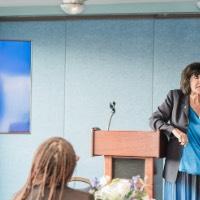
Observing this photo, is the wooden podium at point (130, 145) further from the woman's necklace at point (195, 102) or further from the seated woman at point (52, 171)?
the seated woman at point (52, 171)

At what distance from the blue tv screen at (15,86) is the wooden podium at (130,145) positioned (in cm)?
289

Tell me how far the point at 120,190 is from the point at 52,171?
337 millimetres

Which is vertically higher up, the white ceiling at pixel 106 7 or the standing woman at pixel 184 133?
the white ceiling at pixel 106 7

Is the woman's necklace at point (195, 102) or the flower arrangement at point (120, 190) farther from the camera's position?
the woman's necklace at point (195, 102)

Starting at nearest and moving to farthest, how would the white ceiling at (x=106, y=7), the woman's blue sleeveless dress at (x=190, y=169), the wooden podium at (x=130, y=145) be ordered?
the woman's blue sleeveless dress at (x=190, y=169)
the wooden podium at (x=130, y=145)
the white ceiling at (x=106, y=7)

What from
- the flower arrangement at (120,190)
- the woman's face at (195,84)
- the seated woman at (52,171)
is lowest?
the flower arrangement at (120,190)

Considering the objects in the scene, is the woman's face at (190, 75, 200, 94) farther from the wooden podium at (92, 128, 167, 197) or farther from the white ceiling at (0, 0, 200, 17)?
the white ceiling at (0, 0, 200, 17)

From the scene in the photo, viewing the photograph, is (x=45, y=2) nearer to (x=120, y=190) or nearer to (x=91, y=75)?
(x=91, y=75)

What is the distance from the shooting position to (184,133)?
3.49m

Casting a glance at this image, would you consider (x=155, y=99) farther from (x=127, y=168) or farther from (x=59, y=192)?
(x=59, y=192)

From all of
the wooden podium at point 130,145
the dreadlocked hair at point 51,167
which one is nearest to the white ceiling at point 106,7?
the wooden podium at point 130,145

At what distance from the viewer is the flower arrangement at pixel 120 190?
215 cm

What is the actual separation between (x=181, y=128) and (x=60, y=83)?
3.07 m

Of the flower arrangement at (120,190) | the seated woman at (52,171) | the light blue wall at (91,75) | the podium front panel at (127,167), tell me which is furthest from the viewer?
the light blue wall at (91,75)
